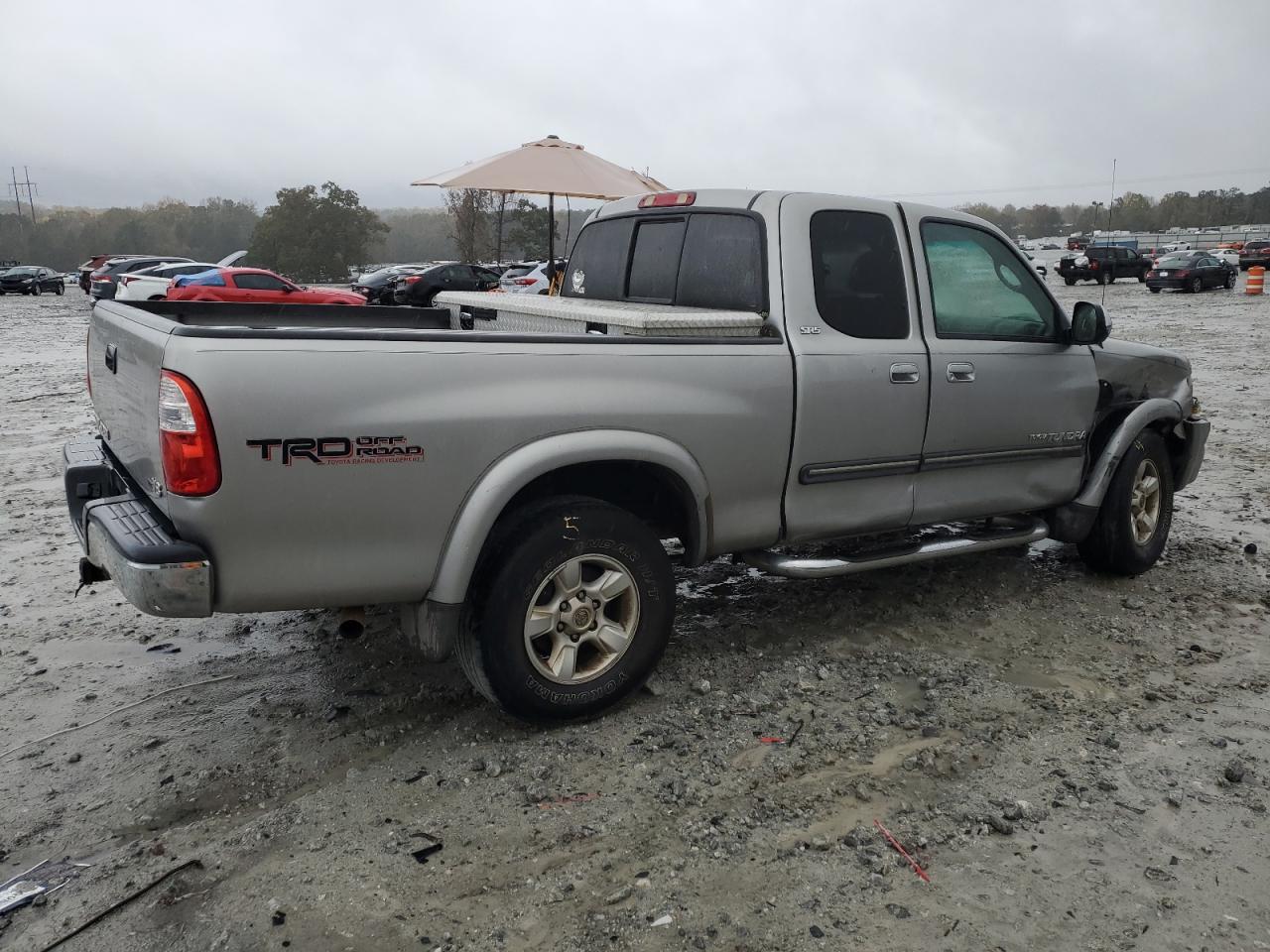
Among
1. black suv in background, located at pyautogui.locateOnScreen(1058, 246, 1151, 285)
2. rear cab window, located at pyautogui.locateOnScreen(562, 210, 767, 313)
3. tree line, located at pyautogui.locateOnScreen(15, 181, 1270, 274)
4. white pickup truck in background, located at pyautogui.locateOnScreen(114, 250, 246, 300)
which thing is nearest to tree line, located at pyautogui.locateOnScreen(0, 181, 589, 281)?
tree line, located at pyautogui.locateOnScreen(15, 181, 1270, 274)

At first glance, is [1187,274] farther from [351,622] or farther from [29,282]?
[29,282]

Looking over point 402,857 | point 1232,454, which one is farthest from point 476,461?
point 1232,454

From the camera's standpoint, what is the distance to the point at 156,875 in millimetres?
2834

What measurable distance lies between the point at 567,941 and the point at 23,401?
37.2 feet

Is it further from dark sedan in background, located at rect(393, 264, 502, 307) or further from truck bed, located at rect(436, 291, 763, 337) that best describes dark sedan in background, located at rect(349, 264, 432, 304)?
truck bed, located at rect(436, 291, 763, 337)

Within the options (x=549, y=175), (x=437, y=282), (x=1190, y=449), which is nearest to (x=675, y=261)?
(x=1190, y=449)

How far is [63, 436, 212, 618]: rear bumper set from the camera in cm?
290

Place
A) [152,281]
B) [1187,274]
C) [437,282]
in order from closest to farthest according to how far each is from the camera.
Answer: [152,281]
[437,282]
[1187,274]

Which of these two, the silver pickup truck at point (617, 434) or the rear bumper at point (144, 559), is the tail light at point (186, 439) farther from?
the rear bumper at point (144, 559)

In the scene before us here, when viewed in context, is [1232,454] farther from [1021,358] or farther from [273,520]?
[273,520]

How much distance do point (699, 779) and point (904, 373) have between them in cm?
197

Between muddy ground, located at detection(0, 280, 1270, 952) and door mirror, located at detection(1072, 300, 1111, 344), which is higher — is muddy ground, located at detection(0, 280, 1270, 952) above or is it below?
below

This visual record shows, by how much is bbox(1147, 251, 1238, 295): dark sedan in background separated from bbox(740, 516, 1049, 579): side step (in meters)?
34.1

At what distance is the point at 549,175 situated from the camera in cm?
1262
